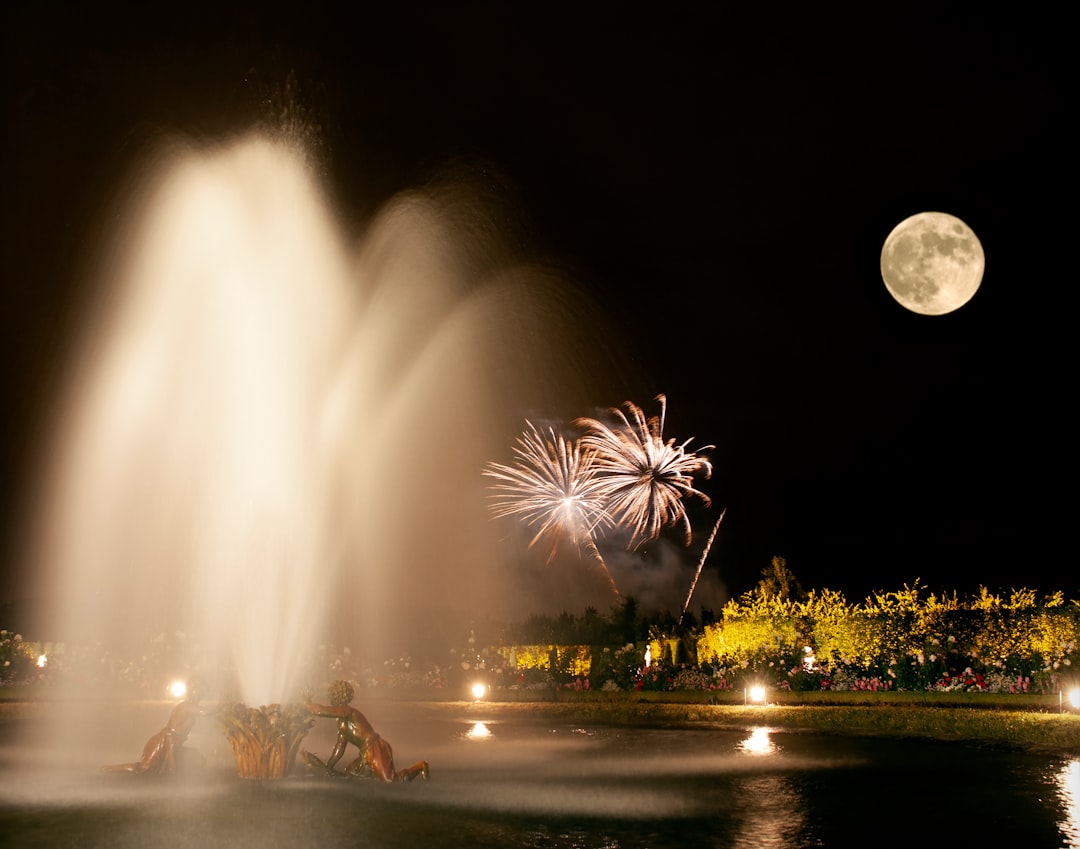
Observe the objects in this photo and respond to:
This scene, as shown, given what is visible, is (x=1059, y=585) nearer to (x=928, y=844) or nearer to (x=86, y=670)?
(x=86, y=670)

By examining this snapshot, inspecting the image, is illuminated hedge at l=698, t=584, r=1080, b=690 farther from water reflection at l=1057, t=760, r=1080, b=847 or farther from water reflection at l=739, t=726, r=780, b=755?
water reflection at l=1057, t=760, r=1080, b=847

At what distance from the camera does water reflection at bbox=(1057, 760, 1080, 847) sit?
11.5 metres

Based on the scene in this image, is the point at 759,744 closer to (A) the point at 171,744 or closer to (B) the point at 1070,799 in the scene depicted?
(B) the point at 1070,799

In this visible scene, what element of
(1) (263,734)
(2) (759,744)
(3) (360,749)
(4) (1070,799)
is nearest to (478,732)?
(2) (759,744)

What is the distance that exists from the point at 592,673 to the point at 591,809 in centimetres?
2439

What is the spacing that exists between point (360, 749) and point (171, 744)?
9.43 feet

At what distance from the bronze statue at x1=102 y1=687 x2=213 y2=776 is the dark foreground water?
1.92 ft

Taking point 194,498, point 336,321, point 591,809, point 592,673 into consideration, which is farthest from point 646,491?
point 591,809

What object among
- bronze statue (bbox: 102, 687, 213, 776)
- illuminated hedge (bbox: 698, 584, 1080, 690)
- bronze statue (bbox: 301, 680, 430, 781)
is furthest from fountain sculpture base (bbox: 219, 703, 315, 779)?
illuminated hedge (bbox: 698, 584, 1080, 690)

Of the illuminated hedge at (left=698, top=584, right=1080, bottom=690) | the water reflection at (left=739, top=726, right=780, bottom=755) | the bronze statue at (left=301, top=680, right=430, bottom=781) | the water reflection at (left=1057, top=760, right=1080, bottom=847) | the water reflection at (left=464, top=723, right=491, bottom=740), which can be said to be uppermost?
the illuminated hedge at (left=698, top=584, right=1080, bottom=690)

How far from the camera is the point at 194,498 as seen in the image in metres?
26.2

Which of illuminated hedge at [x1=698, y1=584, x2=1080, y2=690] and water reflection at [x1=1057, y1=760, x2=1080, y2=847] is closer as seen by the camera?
water reflection at [x1=1057, y1=760, x2=1080, y2=847]

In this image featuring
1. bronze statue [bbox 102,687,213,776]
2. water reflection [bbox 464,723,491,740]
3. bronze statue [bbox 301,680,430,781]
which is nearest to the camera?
bronze statue [bbox 301,680,430,781]

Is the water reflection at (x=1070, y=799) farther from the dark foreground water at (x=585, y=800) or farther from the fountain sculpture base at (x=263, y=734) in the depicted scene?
the fountain sculpture base at (x=263, y=734)
